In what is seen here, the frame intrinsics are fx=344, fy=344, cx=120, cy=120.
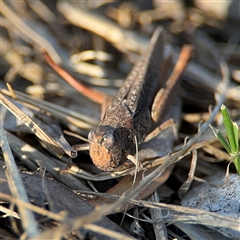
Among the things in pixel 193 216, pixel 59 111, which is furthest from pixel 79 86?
pixel 193 216

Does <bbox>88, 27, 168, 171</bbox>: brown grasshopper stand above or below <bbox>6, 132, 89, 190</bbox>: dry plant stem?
above

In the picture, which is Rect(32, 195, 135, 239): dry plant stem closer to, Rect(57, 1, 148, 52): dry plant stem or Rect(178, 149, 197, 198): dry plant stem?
Rect(178, 149, 197, 198): dry plant stem

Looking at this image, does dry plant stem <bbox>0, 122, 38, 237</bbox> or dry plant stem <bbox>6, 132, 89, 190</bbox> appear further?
dry plant stem <bbox>6, 132, 89, 190</bbox>

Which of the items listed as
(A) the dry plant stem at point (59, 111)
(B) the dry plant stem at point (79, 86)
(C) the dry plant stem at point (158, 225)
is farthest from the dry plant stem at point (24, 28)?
(C) the dry plant stem at point (158, 225)

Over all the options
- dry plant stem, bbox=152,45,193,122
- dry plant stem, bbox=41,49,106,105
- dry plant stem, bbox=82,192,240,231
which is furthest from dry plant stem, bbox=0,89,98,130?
dry plant stem, bbox=82,192,240,231

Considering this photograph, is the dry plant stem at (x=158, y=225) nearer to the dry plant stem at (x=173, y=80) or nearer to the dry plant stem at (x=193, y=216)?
the dry plant stem at (x=193, y=216)

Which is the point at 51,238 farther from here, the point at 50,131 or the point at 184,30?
the point at 184,30

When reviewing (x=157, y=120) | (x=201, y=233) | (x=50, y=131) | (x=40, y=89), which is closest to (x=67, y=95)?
(x=40, y=89)
